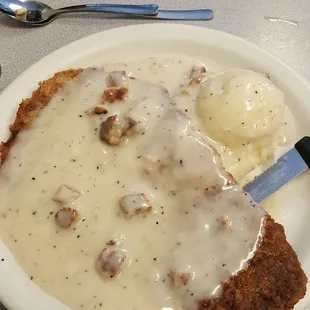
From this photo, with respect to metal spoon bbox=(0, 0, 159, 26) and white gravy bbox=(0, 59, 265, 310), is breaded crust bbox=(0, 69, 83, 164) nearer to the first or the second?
white gravy bbox=(0, 59, 265, 310)

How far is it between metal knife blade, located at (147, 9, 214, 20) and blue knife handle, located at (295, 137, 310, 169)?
1.18 meters

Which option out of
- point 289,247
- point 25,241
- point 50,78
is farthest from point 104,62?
point 289,247

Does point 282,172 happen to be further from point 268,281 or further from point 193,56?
point 193,56

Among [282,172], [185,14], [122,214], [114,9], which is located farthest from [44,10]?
[282,172]

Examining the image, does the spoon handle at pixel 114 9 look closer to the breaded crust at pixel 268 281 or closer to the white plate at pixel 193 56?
the white plate at pixel 193 56

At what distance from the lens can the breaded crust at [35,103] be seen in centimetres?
205

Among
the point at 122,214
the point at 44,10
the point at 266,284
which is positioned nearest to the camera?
the point at 266,284

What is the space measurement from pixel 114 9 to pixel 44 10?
16.2 inches

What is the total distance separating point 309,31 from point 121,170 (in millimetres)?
1703

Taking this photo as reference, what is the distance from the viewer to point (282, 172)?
2025 mm

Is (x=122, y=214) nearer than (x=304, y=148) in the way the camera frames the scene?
Yes

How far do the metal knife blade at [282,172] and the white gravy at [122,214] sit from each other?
6.4 inches

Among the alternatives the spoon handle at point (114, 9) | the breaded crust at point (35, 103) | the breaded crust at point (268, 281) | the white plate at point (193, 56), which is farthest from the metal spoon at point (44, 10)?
the breaded crust at point (268, 281)

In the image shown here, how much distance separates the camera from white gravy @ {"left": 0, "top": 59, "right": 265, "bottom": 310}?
65.5 inches
